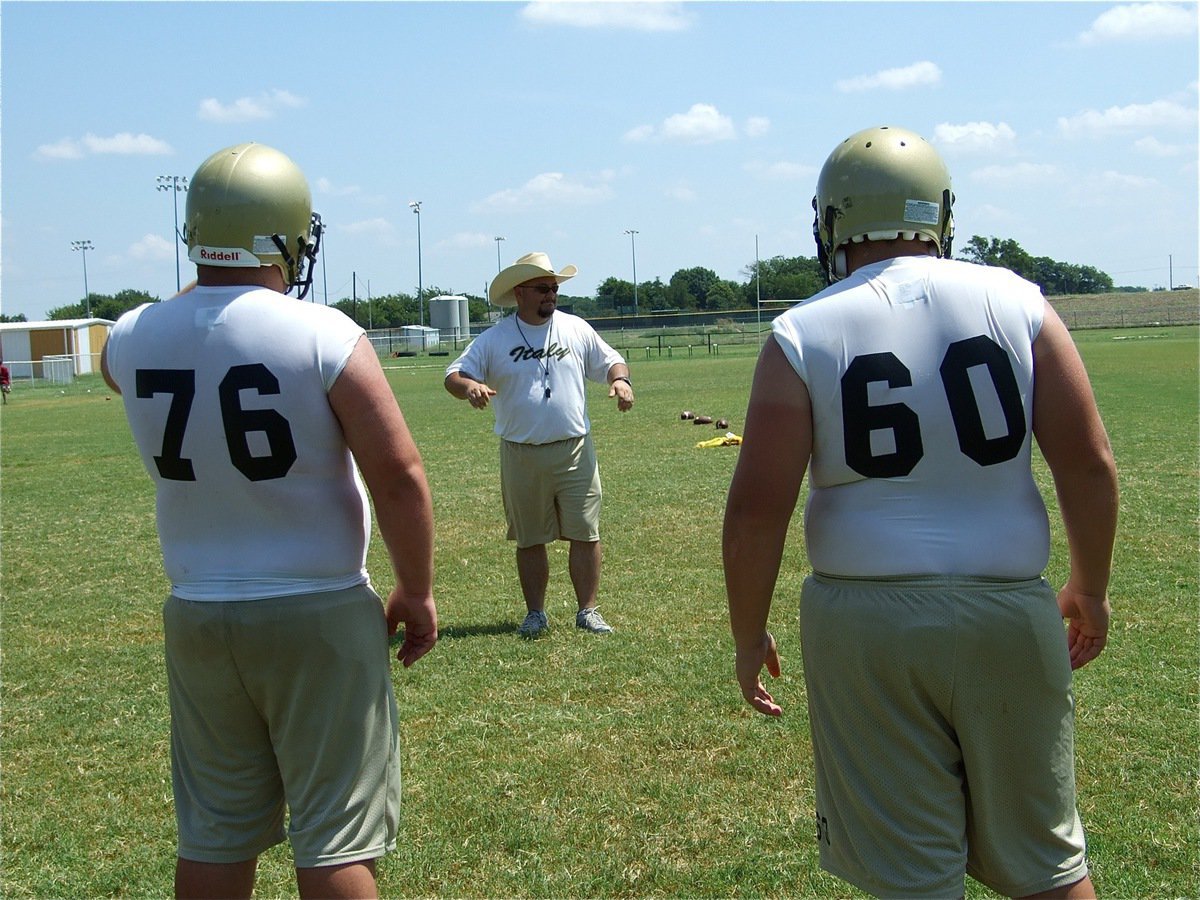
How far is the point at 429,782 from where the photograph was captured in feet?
15.2

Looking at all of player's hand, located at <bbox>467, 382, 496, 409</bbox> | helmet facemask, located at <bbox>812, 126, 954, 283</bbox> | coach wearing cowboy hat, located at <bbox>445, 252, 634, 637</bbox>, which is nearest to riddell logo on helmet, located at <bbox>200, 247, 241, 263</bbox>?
helmet facemask, located at <bbox>812, 126, 954, 283</bbox>

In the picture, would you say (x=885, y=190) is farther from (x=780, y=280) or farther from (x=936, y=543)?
(x=780, y=280)

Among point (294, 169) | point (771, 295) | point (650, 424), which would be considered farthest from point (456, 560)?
point (771, 295)

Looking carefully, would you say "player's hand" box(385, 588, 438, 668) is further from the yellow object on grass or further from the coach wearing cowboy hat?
the yellow object on grass

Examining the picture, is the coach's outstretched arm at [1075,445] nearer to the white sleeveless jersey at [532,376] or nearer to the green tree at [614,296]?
the white sleeveless jersey at [532,376]

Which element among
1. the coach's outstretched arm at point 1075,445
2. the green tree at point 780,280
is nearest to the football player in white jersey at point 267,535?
the coach's outstretched arm at point 1075,445

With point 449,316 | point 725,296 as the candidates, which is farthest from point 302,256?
point 725,296

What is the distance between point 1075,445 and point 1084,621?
558 millimetres

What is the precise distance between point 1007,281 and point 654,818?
2.51 meters

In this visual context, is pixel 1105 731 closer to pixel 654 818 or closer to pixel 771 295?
pixel 654 818

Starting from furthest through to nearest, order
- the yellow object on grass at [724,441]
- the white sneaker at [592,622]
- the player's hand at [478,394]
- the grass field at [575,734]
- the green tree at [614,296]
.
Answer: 1. the green tree at [614,296]
2. the yellow object on grass at [724,441]
3. the white sneaker at [592,622]
4. the player's hand at [478,394]
5. the grass field at [575,734]

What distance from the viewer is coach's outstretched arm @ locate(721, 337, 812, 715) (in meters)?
2.51

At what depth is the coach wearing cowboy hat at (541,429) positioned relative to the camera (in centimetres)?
682

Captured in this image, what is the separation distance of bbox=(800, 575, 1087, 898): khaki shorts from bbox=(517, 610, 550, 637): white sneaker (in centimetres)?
430
